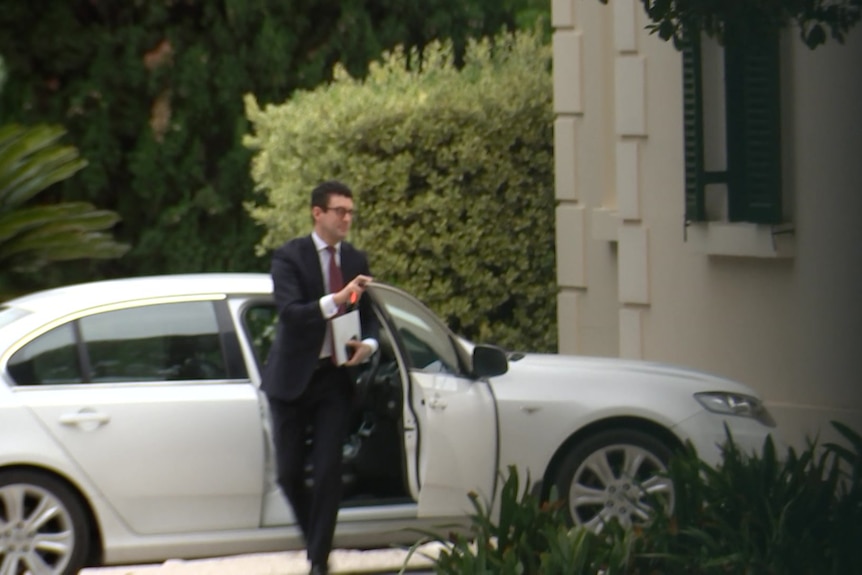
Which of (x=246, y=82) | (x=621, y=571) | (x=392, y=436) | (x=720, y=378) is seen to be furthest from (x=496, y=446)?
(x=246, y=82)

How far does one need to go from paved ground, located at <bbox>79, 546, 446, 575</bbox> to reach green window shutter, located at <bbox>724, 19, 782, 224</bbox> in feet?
12.6

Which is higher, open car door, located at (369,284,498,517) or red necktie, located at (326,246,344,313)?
red necktie, located at (326,246,344,313)

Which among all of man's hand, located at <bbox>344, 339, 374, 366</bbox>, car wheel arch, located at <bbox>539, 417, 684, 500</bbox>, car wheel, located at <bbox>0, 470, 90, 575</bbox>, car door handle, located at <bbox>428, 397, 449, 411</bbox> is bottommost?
car wheel, located at <bbox>0, 470, 90, 575</bbox>

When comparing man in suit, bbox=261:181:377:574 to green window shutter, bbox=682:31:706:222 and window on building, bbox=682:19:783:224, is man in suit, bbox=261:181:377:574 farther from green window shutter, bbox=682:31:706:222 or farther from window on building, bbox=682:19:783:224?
green window shutter, bbox=682:31:706:222

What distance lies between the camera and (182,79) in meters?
20.1

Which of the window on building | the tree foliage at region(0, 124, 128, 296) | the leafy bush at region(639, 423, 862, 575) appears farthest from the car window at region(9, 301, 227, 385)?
the tree foliage at region(0, 124, 128, 296)

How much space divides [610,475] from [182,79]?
12.4 meters

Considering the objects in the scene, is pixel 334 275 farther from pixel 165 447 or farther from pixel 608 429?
pixel 608 429

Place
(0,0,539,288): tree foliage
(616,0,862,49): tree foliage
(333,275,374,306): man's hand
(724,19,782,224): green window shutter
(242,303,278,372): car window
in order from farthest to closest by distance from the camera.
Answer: (0,0,539,288): tree foliage
(724,19,782,224): green window shutter
(242,303,278,372): car window
(333,275,374,306): man's hand
(616,0,862,49): tree foliage

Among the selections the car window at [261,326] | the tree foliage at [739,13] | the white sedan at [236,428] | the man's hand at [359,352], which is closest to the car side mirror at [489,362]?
the white sedan at [236,428]

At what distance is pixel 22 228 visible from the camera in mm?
14977

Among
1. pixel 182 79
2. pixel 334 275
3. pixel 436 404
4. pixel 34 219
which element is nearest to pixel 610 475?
pixel 436 404

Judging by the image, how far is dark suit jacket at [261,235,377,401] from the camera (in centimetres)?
795

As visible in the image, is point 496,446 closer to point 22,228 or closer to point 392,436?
point 392,436
